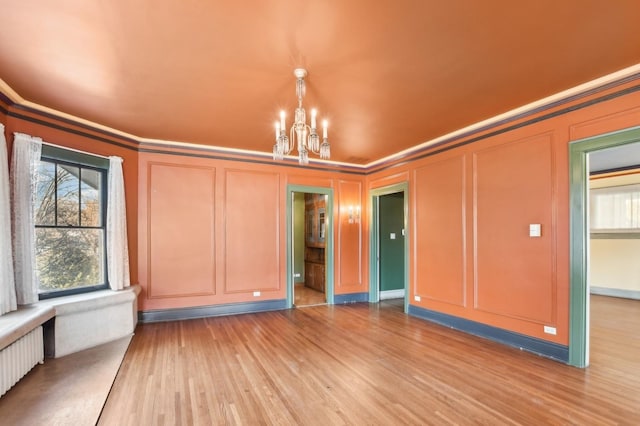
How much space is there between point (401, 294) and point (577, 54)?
17.1 feet

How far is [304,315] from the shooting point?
525 cm

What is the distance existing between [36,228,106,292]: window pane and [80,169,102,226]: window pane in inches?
5.6

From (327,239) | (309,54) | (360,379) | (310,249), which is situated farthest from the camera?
(310,249)

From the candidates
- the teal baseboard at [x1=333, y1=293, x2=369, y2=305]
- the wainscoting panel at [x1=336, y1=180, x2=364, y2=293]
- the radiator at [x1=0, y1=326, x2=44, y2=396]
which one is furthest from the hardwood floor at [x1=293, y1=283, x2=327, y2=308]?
the radiator at [x1=0, y1=326, x2=44, y2=396]

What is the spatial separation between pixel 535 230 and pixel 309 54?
3.10 m

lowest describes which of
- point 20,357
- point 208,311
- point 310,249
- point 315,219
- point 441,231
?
point 208,311

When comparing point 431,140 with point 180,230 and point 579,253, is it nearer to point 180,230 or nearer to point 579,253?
point 579,253

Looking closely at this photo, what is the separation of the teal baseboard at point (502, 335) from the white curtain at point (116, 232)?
14.5 ft

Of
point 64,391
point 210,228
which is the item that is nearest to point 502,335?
point 210,228

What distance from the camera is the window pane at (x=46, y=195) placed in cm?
358

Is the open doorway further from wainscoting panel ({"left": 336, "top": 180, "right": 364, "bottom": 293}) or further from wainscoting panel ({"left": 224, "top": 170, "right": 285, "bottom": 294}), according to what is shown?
wainscoting panel ({"left": 224, "top": 170, "right": 285, "bottom": 294})

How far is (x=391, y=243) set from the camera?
6680mm

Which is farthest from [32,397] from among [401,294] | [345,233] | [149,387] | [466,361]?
[401,294]

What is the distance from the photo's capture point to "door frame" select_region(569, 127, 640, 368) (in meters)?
3.15
